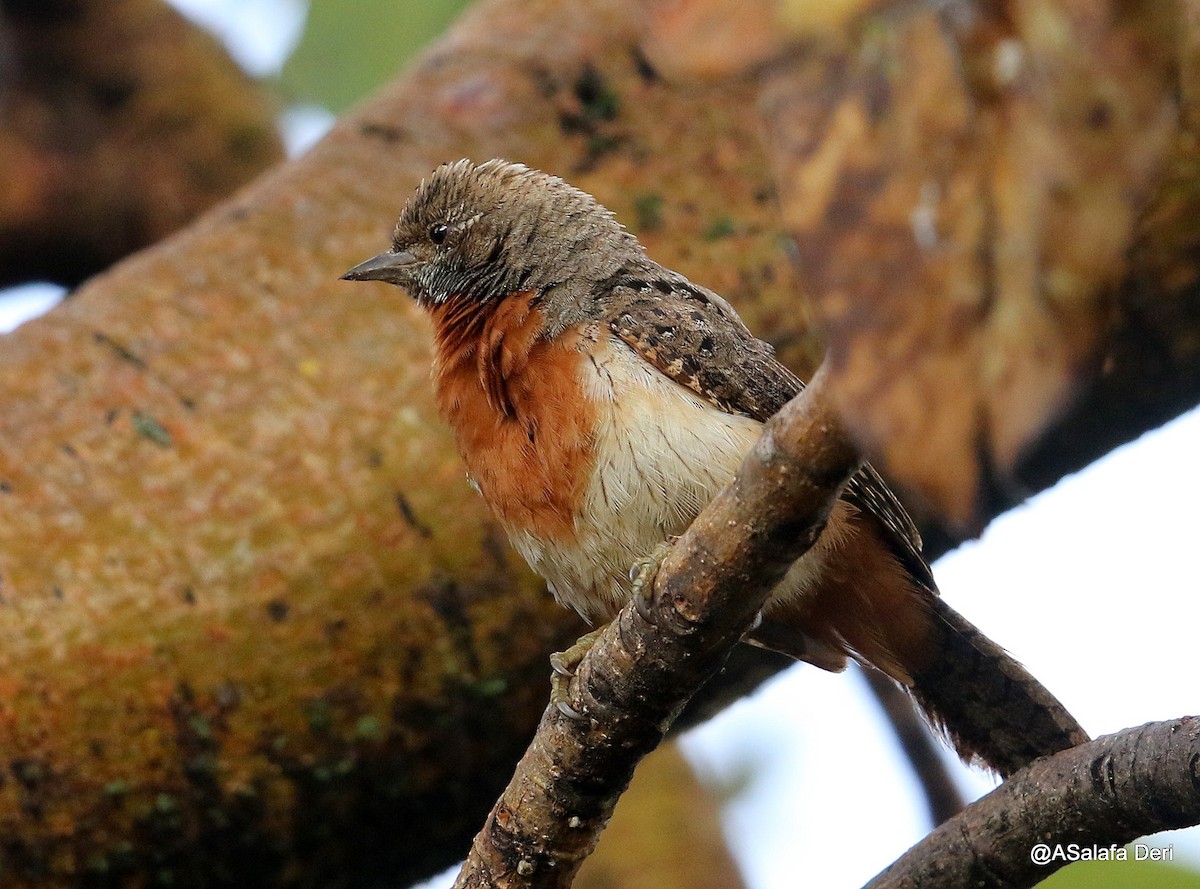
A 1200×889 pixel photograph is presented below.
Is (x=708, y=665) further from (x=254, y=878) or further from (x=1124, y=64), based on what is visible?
(x=254, y=878)

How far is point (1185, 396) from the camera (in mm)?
4195

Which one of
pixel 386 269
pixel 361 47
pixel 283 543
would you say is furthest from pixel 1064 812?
pixel 361 47

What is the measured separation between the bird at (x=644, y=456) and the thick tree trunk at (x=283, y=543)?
464 mm

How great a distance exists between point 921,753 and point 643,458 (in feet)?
7.11

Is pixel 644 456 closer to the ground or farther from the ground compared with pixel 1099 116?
farther from the ground

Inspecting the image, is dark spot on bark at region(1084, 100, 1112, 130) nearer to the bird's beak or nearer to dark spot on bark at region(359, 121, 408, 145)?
the bird's beak

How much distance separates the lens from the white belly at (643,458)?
3.38m

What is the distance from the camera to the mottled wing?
3537 mm

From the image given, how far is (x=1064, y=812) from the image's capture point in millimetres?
2668

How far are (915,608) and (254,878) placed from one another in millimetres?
2194

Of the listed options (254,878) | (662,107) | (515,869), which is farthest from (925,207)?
(662,107)

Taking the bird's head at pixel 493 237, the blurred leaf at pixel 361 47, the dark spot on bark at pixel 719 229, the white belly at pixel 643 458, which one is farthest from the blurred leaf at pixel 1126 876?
the blurred leaf at pixel 361 47

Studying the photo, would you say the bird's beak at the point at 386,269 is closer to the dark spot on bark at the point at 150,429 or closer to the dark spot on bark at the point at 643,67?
the dark spot on bark at the point at 150,429

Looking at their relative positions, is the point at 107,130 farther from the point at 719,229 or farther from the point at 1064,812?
the point at 1064,812
